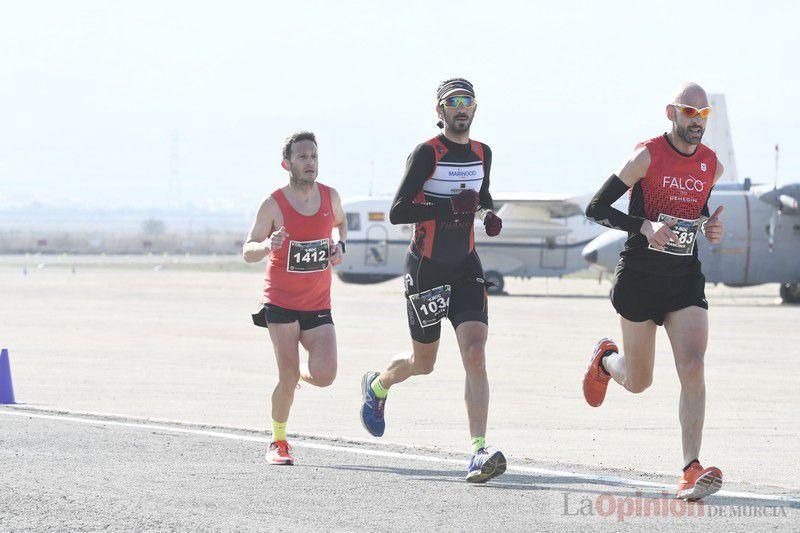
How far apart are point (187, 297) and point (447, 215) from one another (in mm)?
29374

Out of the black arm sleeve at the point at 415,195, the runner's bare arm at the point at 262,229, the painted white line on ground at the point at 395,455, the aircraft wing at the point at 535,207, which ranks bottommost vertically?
the aircraft wing at the point at 535,207

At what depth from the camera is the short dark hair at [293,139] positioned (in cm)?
947

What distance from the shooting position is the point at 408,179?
9133mm

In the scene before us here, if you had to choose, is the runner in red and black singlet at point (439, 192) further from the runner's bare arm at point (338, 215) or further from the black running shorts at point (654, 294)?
the black running shorts at point (654, 294)

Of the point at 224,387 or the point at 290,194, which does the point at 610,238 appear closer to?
the point at 224,387

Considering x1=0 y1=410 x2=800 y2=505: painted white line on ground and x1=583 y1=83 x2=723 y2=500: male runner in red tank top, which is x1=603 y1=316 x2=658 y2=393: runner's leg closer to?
x1=583 y1=83 x2=723 y2=500: male runner in red tank top

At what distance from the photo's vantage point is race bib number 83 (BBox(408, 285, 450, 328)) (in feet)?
30.1

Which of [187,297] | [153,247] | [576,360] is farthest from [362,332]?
[153,247]

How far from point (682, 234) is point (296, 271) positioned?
2669 millimetres

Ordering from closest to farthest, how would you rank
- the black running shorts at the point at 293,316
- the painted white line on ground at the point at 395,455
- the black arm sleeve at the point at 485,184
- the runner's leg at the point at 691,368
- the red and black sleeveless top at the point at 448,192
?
the painted white line on ground at the point at 395,455
the runner's leg at the point at 691,368
the red and black sleeveless top at the point at 448,192
the black arm sleeve at the point at 485,184
the black running shorts at the point at 293,316

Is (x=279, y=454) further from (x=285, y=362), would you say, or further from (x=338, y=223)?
(x=338, y=223)

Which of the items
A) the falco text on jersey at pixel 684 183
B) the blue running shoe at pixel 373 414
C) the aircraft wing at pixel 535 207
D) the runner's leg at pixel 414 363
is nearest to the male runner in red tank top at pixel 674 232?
the falco text on jersey at pixel 684 183

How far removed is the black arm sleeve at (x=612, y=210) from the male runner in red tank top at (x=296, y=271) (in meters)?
1.89

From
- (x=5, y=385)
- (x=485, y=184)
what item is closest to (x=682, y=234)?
(x=485, y=184)
